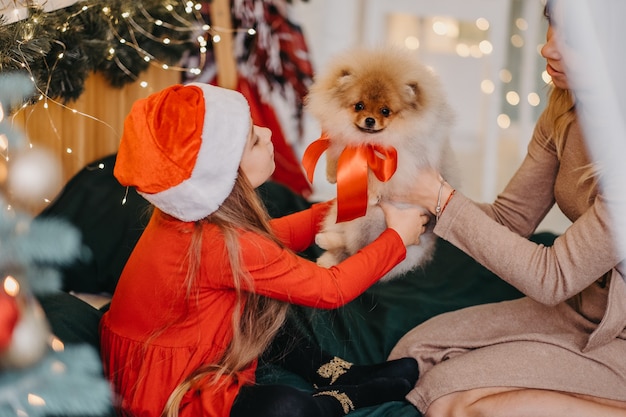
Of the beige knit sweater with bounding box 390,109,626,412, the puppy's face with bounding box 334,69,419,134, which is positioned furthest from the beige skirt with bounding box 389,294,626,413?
the puppy's face with bounding box 334,69,419,134

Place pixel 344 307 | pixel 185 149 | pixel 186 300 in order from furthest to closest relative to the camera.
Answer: pixel 344 307 < pixel 186 300 < pixel 185 149

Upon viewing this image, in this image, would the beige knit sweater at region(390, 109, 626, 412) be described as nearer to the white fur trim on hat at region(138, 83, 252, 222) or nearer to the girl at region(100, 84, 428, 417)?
the girl at region(100, 84, 428, 417)

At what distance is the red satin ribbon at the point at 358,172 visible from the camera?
1399mm

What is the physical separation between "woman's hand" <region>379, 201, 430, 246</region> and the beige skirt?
0.82ft

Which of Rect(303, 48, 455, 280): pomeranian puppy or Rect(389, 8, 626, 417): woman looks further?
Rect(303, 48, 455, 280): pomeranian puppy

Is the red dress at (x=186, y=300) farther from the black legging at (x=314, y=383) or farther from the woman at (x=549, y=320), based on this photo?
the woman at (x=549, y=320)

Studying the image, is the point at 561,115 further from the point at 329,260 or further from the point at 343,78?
the point at 329,260

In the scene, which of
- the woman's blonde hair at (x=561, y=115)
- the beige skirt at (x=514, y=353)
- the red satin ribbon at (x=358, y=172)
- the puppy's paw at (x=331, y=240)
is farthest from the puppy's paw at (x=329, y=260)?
the woman's blonde hair at (x=561, y=115)

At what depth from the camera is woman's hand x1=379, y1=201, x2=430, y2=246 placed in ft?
4.66

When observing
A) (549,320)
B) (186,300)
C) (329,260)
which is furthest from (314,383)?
(549,320)

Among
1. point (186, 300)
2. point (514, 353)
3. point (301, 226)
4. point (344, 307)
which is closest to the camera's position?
point (186, 300)

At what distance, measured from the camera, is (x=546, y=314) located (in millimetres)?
1532

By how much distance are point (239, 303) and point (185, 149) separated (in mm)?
333

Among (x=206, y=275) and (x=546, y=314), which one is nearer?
(x=206, y=275)
